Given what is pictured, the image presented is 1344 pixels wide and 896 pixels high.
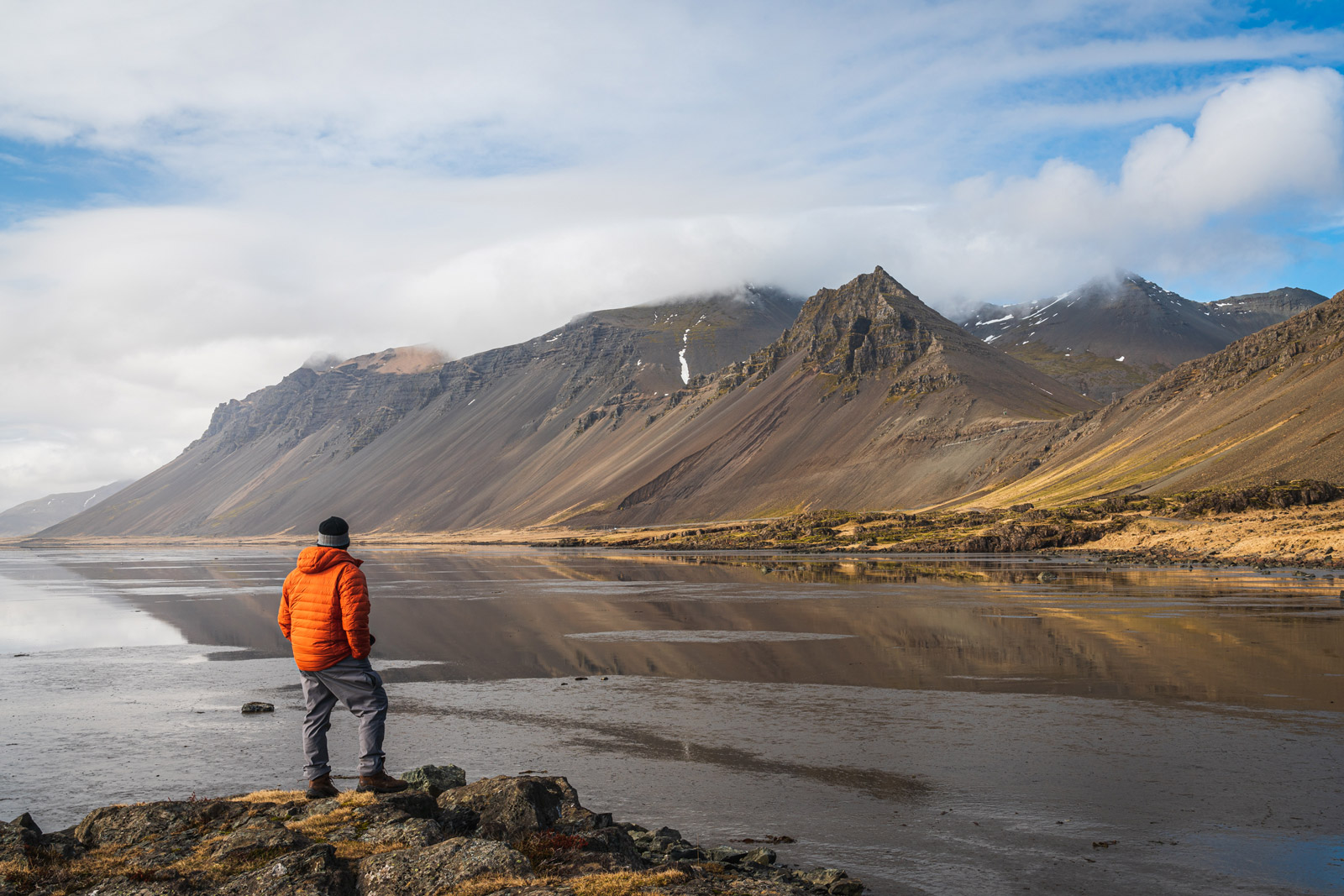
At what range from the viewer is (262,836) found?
1123 centimetres

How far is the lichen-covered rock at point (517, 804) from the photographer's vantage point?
1200cm

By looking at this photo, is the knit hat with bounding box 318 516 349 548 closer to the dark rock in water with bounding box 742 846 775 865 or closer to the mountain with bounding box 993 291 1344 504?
the dark rock in water with bounding box 742 846 775 865

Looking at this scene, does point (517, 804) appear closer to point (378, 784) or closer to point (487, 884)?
point (487, 884)

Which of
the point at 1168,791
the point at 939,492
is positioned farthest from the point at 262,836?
the point at 939,492

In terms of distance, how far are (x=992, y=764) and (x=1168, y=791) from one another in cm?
281

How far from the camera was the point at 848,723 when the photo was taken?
2047 cm

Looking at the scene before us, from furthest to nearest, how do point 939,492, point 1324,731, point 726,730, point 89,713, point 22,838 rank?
1. point 939,492
2. point 89,713
3. point 726,730
4. point 1324,731
5. point 22,838

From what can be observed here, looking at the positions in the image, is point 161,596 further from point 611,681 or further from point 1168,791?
point 1168,791

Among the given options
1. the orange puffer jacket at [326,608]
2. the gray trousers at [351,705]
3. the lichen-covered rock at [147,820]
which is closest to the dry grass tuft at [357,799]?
the gray trousers at [351,705]

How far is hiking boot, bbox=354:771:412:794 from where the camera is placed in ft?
43.0

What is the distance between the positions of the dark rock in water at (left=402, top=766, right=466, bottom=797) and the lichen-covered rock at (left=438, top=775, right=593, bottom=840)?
1.01m

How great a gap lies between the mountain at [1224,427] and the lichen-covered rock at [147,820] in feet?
354

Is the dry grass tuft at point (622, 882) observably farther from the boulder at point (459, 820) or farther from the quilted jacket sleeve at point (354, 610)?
the quilted jacket sleeve at point (354, 610)

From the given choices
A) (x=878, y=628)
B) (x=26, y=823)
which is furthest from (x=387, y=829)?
(x=878, y=628)
